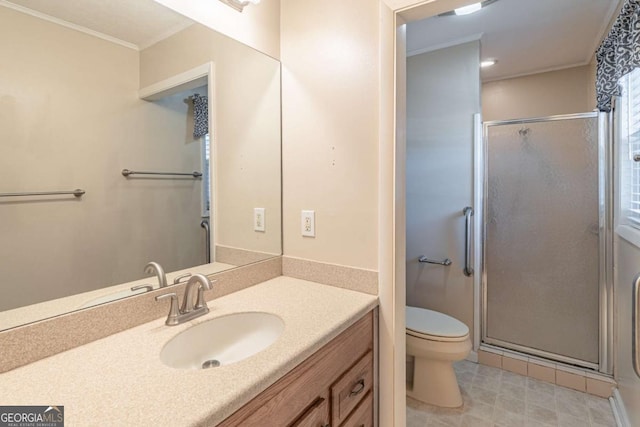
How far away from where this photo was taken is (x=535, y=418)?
1.77 metres

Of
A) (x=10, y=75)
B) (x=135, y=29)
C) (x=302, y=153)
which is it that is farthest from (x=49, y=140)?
(x=302, y=153)

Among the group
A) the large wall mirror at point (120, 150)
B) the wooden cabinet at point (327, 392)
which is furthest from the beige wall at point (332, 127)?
the wooden cabinet at point (327, 392)

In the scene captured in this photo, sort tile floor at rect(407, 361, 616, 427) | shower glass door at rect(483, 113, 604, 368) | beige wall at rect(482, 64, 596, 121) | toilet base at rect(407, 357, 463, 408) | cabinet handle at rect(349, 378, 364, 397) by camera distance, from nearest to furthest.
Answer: cabinet handle at rect(349, 378, 364, 397) → tile floor at rect(407, 361, 616, 427) → toilet base at rect(407, 357, 463, 408) → shower glass door at rect(483, 113, 604, 368) → beige wall at rect(482, 64, 596, 121)

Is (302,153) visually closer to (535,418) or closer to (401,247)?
(401,247)

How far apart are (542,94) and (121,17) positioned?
11.7 feet

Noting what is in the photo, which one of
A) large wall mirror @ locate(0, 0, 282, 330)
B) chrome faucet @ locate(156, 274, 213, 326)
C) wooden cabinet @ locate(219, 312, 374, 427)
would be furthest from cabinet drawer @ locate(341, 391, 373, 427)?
large wall mirror @ locate(0, 0, 282, 330)

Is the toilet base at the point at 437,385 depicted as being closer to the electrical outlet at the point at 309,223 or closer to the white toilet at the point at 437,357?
the white toilet at the point at 437,357

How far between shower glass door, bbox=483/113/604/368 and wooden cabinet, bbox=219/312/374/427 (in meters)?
1.74

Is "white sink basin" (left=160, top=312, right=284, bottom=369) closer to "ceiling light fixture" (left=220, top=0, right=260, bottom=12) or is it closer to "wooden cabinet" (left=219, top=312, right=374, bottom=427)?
"wooden cabinet" (left=219, top=312, right=374, bottom=427)

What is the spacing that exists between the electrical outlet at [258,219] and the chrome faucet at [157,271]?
0.48 m

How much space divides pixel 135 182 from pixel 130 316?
0.45 m

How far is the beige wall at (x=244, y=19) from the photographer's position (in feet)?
3.77

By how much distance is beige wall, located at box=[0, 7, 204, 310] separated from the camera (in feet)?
2.63

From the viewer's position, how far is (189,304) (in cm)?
105
